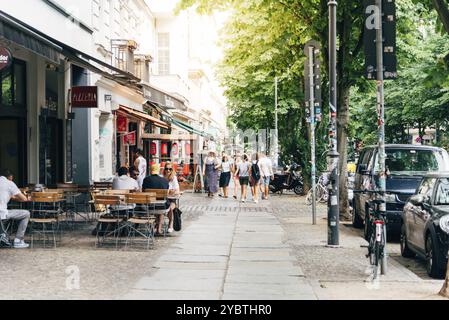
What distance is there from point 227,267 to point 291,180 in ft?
64.7

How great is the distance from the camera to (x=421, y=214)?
1084 cm

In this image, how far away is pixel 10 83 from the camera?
54.6 ft

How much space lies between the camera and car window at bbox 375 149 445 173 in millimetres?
15281

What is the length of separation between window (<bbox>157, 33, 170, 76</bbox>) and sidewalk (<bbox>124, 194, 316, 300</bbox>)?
2624 centimetres

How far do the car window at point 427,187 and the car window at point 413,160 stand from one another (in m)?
3.35

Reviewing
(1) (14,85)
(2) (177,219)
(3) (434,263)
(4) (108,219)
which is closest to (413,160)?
(2) (177,219)

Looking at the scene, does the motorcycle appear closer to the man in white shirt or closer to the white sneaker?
the man in white shirt

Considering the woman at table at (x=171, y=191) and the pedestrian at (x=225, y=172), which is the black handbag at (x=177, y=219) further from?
the pedestrian at (x=225, y=172)

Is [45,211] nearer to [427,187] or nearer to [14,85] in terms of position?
[14,85]

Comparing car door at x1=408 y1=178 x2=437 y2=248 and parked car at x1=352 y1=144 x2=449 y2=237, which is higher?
parked car at x1=352 y1=144 x2=449 y2=237

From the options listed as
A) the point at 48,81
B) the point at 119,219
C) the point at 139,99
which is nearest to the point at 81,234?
the point at 119,219

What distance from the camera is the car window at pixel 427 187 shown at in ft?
36.3

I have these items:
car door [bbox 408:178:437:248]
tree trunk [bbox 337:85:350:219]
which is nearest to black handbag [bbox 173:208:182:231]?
car door [bbox 408:178:437:248]

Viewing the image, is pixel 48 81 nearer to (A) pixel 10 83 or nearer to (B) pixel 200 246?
(A) pixel 10 83
